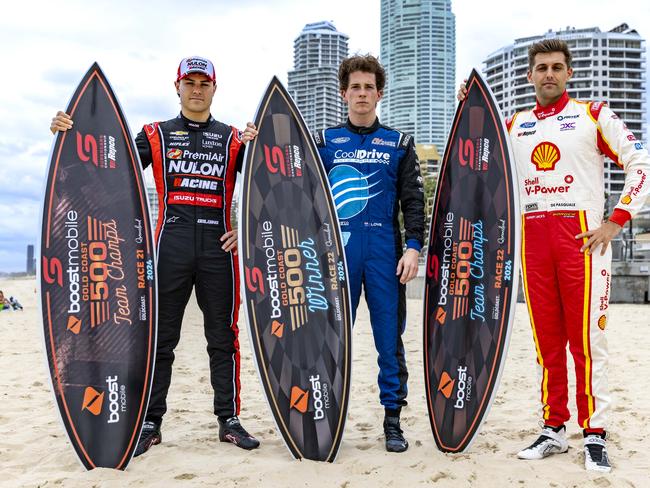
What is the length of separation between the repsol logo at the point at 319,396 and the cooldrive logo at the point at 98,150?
1634 mm

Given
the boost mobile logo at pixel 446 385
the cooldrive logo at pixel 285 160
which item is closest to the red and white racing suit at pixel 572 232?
the boost mobile logo at pixel 446 385

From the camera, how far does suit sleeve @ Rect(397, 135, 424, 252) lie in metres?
3.02

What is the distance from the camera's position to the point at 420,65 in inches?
5448

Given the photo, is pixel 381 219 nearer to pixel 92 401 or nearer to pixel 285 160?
pixel 285 160

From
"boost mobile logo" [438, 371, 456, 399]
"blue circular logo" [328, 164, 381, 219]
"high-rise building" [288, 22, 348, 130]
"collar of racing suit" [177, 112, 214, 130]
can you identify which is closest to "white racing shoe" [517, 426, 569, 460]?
"boost mobile logo" [438, 371, 456, 399]

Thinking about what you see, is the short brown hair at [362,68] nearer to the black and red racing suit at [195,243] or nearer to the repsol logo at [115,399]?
the black and red racing suit at [195,243]

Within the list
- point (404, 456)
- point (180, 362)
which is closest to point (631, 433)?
point (404, 456)

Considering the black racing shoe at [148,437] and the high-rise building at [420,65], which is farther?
the high-rise building at [420,65]

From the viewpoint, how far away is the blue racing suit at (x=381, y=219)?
295cm

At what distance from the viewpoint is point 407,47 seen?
14288 cm

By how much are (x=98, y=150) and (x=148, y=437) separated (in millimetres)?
1611

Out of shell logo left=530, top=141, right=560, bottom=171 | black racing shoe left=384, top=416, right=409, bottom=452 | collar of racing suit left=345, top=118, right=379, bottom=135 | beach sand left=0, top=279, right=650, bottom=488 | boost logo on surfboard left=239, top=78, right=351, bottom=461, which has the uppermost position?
collar of racing suit left=345, top=118, right=379, bottom=135

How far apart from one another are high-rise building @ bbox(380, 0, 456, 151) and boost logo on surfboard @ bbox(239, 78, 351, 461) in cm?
12520

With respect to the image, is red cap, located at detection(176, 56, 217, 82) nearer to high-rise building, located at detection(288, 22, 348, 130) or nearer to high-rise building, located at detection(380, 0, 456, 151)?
high-rise building, located at detection(288, 22, 348, 130)
